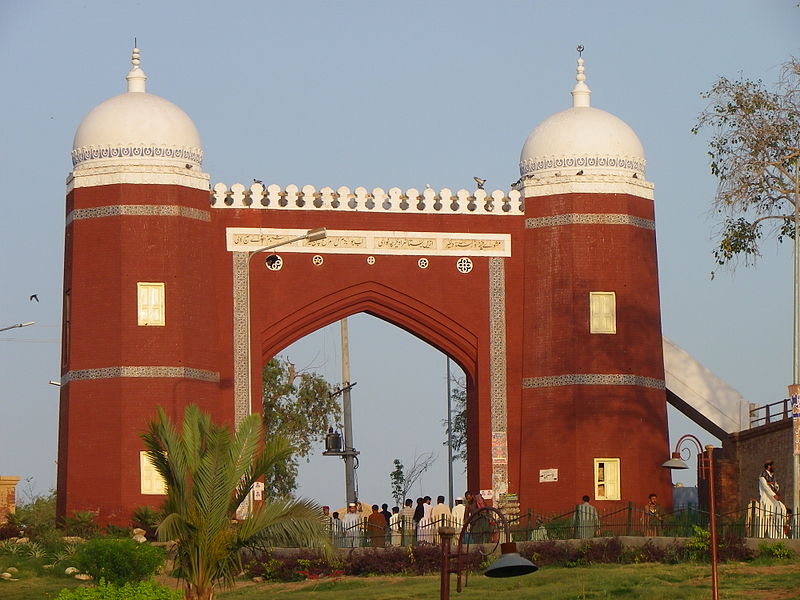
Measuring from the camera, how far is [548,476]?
115ft

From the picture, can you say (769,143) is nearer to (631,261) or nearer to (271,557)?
(631,261)

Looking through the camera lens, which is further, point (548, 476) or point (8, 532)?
point (548, 476)

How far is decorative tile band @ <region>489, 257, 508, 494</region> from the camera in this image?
116 feet

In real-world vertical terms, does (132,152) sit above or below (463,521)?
above

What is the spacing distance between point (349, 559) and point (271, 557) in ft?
4.07

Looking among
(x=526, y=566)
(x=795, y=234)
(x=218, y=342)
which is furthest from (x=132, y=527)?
(x=526, y=566)

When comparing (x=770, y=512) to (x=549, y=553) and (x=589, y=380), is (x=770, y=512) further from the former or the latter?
(x=589, y=380)

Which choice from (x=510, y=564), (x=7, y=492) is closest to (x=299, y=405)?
(x=7, y=492)

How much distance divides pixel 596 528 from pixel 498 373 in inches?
259

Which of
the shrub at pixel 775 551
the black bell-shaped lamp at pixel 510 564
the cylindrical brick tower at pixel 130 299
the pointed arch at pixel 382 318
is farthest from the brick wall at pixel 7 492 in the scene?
the black bell-shaped lamp at pixel 510 564

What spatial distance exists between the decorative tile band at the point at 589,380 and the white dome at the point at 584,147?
3.79m

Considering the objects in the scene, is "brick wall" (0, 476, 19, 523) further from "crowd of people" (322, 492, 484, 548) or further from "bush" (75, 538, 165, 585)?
"bush" (75, 538, 165, 585)

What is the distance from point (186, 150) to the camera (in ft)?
114

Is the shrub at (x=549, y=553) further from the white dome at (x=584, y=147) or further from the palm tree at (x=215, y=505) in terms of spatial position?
the white dome at (x=584, y=147)
